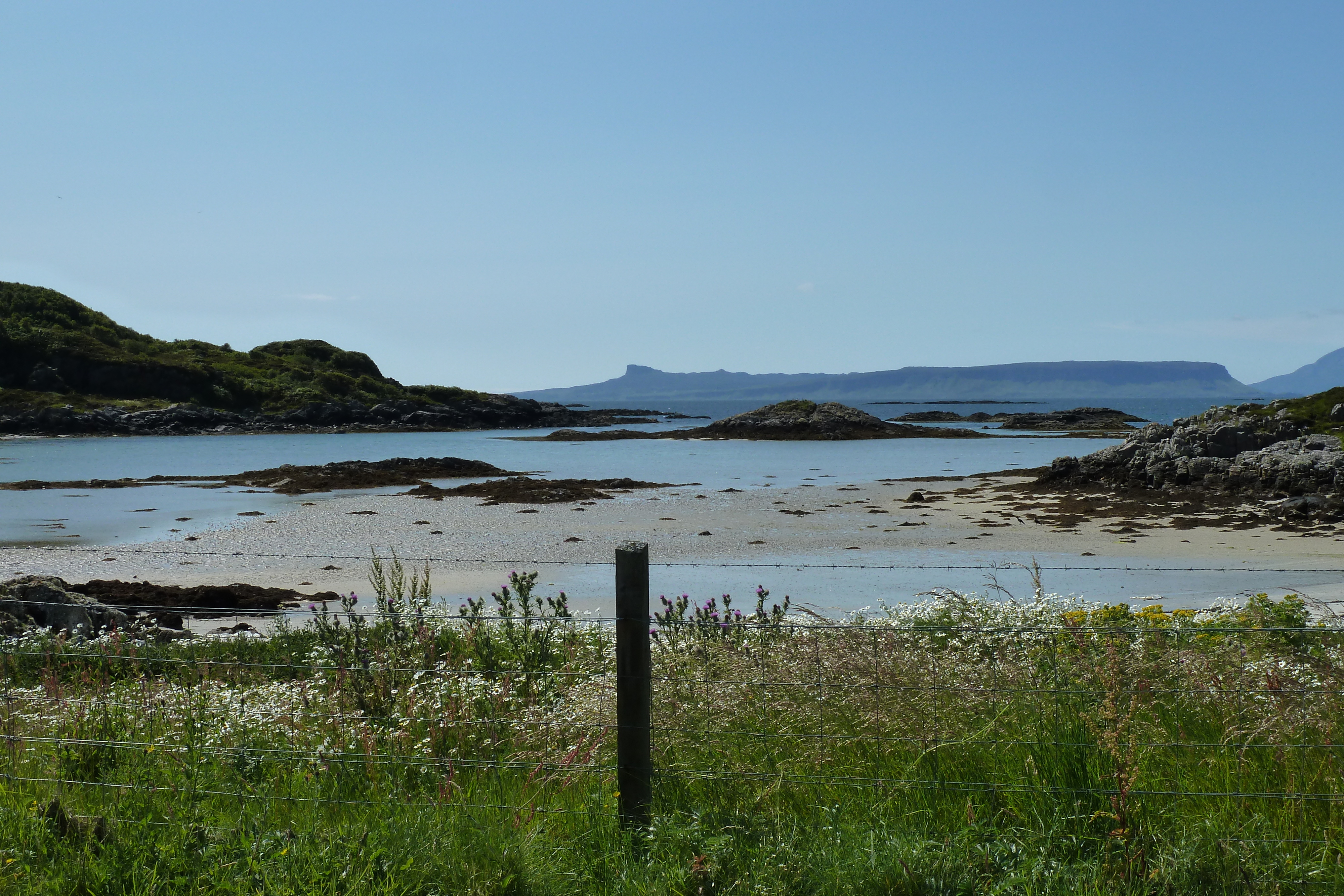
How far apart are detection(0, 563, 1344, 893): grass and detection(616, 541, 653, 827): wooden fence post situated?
0.47ft

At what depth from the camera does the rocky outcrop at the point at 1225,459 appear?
24109 mm

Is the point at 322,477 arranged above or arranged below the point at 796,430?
below

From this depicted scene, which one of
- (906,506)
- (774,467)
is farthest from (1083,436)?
(906,506)

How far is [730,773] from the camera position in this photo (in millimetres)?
4211

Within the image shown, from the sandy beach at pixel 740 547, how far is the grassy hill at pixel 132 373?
7886 cm

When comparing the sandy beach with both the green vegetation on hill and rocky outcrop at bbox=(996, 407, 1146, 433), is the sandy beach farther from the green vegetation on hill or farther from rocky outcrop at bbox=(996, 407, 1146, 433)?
rocky outcrop at bbox=(996, 407, 1146, 433)

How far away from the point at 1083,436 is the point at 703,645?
71058mm

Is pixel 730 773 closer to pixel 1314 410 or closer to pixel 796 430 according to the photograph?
pixel 1314 410

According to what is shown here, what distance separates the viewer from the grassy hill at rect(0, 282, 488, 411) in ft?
323

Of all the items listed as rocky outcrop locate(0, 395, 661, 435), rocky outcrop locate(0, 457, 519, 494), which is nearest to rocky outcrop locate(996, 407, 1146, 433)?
rocky outcrop locate(0, 395, 661, 435)

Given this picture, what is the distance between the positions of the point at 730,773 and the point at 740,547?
572 inches

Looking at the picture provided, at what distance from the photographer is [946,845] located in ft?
11.4

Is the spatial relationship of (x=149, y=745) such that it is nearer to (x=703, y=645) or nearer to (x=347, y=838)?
(x=347, y=838)

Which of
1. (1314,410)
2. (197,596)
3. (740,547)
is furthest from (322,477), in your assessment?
(1314,410)
